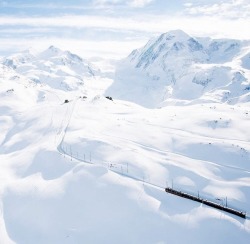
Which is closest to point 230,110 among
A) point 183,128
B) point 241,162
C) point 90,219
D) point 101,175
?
point 183,128

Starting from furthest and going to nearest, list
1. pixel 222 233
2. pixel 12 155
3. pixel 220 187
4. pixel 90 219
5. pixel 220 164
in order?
pixel 12 155, pixel 220 164, pixel 220 187, pixel 90 219, pixel 222 233

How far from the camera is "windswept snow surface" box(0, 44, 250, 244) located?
61.7 meters

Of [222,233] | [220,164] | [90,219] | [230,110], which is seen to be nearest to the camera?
[222,233]

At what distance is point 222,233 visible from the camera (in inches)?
2352

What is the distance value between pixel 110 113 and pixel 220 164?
44626 millimetres

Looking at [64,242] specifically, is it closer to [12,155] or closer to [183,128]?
[12,155]

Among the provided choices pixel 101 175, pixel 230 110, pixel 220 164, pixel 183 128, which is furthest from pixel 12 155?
pixel 230 110

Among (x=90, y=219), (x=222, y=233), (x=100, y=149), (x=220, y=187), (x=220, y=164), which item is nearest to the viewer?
(x=222, y=233)

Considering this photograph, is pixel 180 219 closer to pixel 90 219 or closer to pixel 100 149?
pixel 90 219

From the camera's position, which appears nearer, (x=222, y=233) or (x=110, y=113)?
(x=222, y=233)

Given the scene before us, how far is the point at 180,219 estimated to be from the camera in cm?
6238

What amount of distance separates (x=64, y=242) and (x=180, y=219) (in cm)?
1904

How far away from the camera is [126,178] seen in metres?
72.2

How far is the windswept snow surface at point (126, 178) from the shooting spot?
202 feet
